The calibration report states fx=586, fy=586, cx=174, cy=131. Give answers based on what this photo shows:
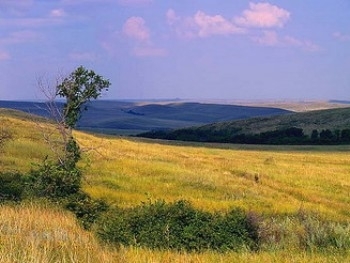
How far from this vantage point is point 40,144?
37875mm

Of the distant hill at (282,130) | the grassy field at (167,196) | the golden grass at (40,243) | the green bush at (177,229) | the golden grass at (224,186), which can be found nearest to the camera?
the golden grass at (40,243)

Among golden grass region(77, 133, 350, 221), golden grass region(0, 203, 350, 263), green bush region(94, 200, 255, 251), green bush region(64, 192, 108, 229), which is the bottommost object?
golden grass region(77, 133, 350, 221)

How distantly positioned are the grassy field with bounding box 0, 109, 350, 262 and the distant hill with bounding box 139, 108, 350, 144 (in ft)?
133

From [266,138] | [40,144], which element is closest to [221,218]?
[40,144]

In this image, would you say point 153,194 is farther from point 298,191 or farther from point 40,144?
point 40,144

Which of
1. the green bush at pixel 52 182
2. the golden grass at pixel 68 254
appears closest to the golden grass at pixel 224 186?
the green bush at pixel 52 182

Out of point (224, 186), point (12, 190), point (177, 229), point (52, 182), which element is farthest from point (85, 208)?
point (224, 186)

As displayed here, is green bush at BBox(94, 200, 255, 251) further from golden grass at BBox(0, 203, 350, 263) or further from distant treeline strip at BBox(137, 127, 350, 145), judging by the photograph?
distant treeline strip at BBox(137, 127, 350, 145)

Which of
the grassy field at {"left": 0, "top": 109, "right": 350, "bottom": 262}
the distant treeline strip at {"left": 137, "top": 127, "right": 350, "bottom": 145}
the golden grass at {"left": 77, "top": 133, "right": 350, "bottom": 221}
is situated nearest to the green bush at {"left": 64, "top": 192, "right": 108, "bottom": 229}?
the grassy field at {"left": 0, "top": 109, "right": 350, "bottom": 262}

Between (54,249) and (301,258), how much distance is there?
11.3 feet

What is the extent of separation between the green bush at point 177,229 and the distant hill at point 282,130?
7289 centimetres

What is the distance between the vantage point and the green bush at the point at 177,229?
40.3 ft

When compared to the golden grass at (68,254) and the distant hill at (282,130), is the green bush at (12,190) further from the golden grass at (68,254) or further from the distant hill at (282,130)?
the distant hill at (282,130)

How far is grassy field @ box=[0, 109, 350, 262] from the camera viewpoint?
27.1 feet
